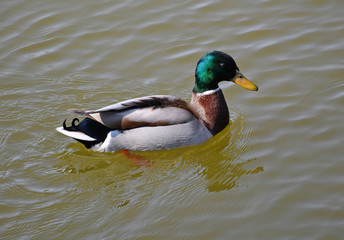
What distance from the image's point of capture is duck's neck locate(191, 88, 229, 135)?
21.3 feet

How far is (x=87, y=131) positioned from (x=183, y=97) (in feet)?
5.08

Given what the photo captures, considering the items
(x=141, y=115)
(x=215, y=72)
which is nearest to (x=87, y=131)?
(x=141, y=115)

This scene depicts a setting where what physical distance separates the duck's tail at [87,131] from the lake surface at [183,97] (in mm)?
202

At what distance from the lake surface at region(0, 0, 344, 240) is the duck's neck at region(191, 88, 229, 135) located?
6.0 inches

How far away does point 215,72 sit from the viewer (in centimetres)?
650

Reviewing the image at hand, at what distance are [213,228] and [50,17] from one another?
17.8 ft

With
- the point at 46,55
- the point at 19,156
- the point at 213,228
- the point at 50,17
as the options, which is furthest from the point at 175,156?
the point at 50,17

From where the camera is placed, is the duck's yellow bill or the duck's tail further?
the duck's yellow bill

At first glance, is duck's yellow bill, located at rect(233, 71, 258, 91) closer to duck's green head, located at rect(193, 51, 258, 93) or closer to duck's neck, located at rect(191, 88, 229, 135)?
duck's green head, located at rect(193, 51, 258, 93)

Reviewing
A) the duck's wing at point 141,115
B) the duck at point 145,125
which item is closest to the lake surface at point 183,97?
the duck at point 145,125

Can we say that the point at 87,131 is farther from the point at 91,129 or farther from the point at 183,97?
the point at 183,97

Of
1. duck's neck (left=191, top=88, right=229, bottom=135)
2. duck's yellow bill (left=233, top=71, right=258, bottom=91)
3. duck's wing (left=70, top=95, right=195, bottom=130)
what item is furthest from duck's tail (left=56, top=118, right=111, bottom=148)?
duck's yellow bill (left=233, top=71, right=258, bottom=91)

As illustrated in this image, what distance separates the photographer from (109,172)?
5914 mm

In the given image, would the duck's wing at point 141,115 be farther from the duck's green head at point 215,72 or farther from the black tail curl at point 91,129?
the duck's green head at point 215,72
